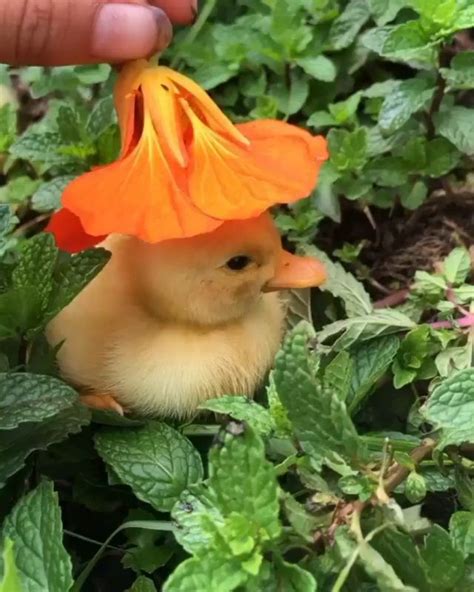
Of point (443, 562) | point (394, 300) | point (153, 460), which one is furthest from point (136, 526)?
point (394, 300)

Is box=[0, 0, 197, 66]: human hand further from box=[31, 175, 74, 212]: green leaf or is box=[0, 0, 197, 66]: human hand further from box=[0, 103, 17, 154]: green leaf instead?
box=[0, 103, 17, 154]: green leaf

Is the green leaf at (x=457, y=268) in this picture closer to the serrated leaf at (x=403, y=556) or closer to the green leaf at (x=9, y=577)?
the serrated leaf at (x=403, y=556)

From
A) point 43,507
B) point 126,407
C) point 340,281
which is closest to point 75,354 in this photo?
point 126,407

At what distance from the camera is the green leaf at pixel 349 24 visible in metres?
1.22

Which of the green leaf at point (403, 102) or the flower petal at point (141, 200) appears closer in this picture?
the flower petal at point (141, 200)

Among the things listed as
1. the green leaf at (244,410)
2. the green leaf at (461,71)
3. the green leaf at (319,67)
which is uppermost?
the green leaf at (461,71)

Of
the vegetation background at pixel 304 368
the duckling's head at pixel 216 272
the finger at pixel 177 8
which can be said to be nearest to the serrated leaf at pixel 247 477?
the vegetation background at pixel 304 368

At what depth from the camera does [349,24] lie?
122cm

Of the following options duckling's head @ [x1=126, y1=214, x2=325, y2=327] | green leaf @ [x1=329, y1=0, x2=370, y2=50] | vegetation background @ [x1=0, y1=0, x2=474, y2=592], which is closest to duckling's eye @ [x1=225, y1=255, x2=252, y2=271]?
duckling's head @ [x1=126, y1=214, x2=325, y2=327]

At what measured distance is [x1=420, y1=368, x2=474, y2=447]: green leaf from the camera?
0.72 meters

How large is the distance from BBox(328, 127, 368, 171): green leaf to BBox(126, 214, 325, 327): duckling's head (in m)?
→ 0.22

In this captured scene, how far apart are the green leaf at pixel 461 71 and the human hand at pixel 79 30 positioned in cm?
37

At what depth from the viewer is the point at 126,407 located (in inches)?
35.8

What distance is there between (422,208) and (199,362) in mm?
437
